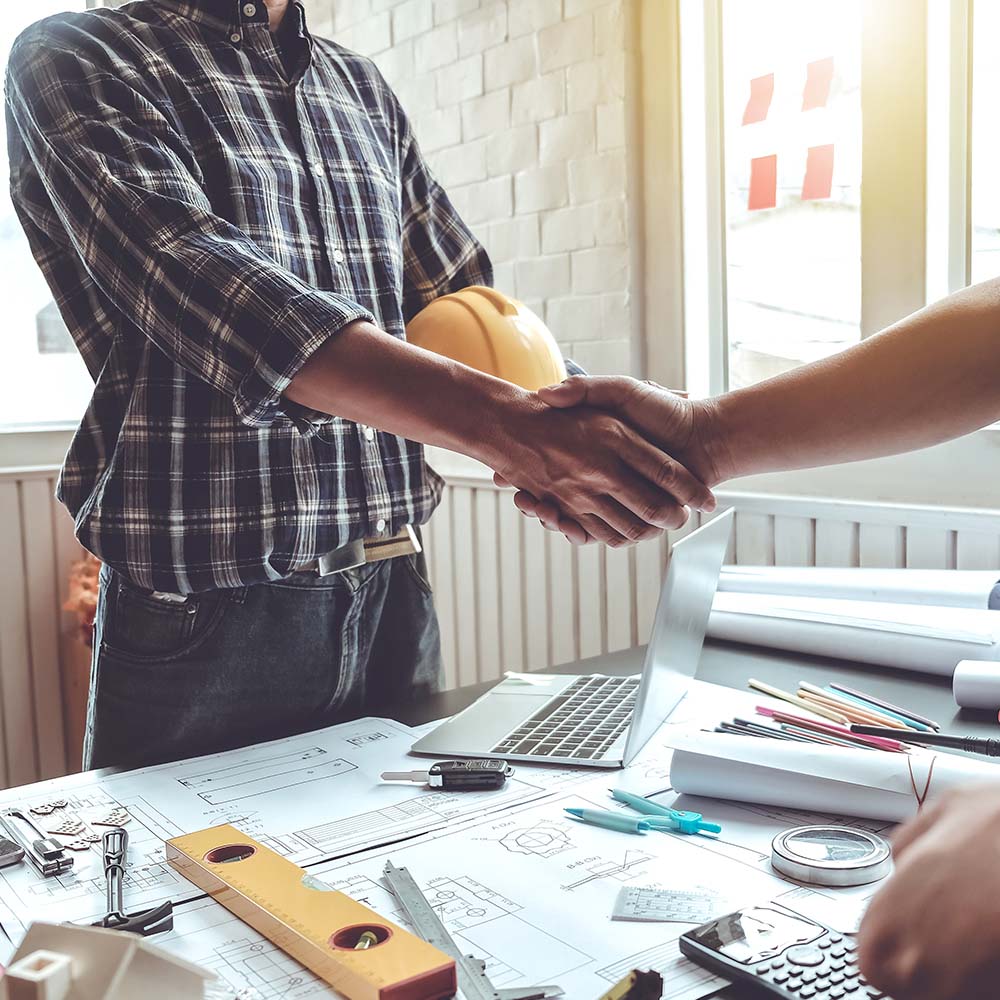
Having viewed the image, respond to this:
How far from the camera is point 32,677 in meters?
2.62

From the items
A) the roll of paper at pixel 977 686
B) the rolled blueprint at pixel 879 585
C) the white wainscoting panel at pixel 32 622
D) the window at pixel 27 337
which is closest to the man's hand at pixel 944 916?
the roll of paper at pixel 977 686

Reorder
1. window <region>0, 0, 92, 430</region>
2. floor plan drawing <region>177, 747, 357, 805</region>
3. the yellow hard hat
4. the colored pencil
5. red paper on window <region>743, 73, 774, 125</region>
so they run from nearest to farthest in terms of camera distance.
A: floor plan drawing <region>177, 747, 357, 805</region>, the colored pencil, the yellow hard hat, red paper on window <region>743, 73, 774, 125</region>, window <region>0, 0, 92, 430</region>

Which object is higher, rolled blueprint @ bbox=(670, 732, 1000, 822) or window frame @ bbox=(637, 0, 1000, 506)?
window frame @ bbox=(637, 0, 1000, 506)

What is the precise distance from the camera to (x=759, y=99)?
2223 mm

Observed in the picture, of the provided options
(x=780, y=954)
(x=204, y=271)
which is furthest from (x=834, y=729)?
(x=204, y=271)

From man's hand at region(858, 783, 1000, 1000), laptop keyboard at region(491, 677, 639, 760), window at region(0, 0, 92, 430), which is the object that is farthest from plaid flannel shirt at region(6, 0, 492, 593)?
window at region(0, 0, 92, 430)

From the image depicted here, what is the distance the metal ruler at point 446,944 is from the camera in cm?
61

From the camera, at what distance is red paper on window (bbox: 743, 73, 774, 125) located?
2205mm

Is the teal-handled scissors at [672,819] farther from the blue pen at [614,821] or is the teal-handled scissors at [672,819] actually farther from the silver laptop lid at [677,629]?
the silver laptop lid at [677,629]

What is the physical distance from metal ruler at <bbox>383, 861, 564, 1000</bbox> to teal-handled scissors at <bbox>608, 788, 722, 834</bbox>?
215 mm

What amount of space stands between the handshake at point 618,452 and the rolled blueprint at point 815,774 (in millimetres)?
397

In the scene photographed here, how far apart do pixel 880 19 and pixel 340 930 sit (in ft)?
5.96

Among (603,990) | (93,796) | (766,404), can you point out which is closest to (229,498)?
(93,796)

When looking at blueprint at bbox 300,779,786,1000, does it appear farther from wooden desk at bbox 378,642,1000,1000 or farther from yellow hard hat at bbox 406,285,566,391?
yellow hard hat at bbox 406,285,566,391
